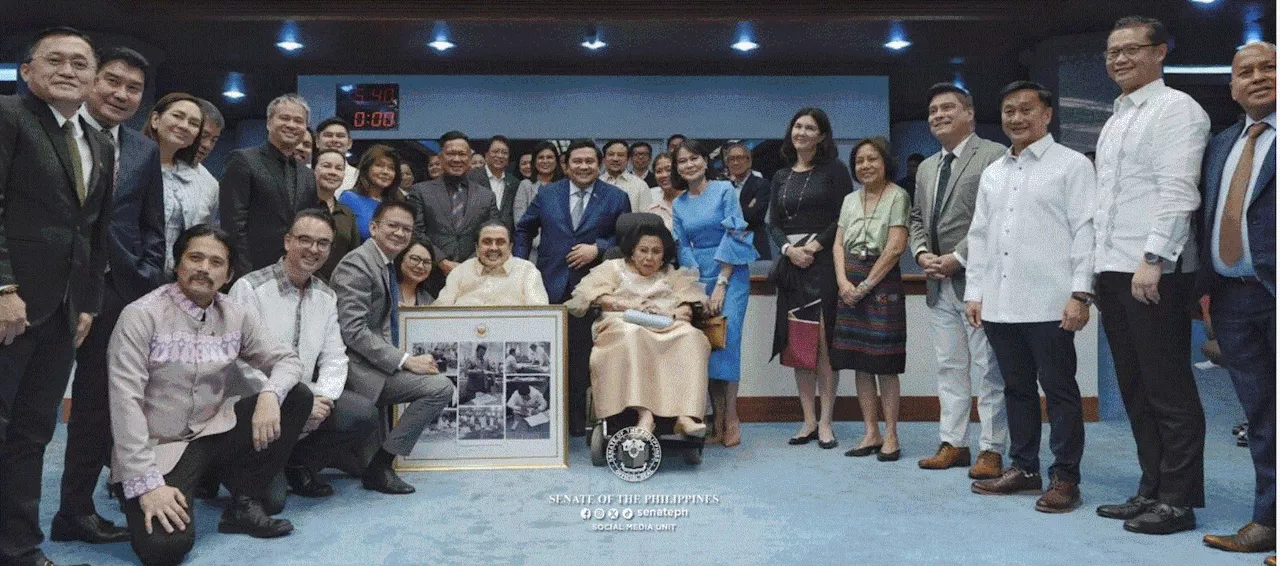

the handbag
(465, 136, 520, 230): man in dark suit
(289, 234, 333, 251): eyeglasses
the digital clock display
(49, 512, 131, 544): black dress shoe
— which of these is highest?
the digital clock display

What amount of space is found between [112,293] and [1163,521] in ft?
10.5

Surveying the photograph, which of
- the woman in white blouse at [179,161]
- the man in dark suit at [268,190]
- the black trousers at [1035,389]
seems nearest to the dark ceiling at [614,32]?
the man in dark suit at [268,190]

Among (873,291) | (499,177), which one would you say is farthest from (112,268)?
(873,291)

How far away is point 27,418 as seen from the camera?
96.4 inches

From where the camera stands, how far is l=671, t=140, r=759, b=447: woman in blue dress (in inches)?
171

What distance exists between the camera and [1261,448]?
268cm

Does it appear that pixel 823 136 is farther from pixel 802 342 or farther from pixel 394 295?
pixel 394 295

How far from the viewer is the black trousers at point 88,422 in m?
2.81

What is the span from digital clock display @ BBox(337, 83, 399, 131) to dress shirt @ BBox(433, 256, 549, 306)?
5132 mm

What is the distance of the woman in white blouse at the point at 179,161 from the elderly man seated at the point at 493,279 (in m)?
1.03

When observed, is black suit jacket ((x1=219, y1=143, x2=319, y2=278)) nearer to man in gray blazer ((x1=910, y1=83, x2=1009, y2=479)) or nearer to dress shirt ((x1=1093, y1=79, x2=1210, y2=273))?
man in gray blazer ((x1=910, y1=83, x2=1009, y2=479))

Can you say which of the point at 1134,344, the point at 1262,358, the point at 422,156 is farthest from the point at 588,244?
the point at 422,156

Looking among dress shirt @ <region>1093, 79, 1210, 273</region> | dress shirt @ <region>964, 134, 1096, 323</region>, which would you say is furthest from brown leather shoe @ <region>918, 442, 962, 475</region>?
dress shirt @ <region>1093, 79, 1210, 273</region>

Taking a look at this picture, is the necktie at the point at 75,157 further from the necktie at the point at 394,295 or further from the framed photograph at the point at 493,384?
the framed photograph at the point at 493,384
